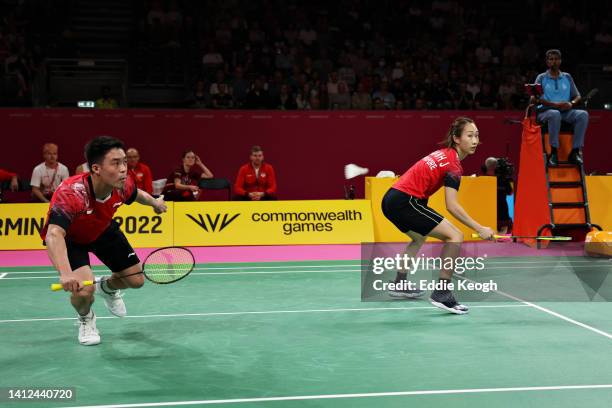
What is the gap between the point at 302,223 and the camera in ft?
39.9

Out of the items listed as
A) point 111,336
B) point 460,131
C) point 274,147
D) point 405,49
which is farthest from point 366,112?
point 111,336

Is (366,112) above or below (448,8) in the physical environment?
below

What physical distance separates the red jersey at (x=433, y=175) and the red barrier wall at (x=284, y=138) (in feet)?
26.4

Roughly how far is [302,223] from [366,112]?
4266mm

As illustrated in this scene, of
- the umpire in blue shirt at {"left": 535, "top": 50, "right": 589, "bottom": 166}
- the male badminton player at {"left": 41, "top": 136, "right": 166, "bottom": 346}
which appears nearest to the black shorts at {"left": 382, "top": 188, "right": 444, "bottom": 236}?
the male badminton player at {"left": 41, "top": 136, "right": 166, "bottom": 346}

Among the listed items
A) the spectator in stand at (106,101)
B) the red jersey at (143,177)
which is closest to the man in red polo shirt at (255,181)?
the red jersey at (143,177)

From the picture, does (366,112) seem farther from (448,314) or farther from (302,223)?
(448,314)

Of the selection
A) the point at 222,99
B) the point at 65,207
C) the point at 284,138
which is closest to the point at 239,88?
the point at 222,99

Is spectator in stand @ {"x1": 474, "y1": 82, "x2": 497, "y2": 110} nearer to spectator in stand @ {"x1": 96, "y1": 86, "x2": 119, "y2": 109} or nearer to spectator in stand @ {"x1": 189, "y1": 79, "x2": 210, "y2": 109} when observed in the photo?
spectator in stand @ {"x1": 189, "y1": 79, "x2": 210, "y2": 109}

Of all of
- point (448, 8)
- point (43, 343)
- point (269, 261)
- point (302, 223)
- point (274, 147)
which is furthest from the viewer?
point (448, 8)

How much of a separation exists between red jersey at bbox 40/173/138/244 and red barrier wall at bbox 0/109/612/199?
8.94 m

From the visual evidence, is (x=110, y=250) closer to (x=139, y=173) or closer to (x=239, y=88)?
(x=139, y=173)

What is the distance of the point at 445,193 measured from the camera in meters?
7.04

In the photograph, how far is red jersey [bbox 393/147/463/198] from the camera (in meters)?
7.14
